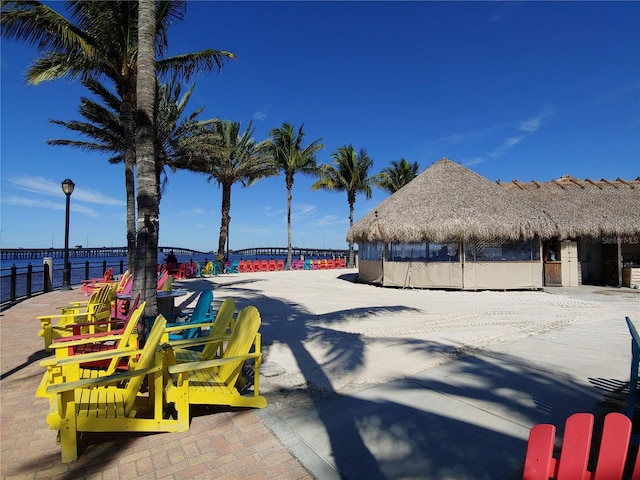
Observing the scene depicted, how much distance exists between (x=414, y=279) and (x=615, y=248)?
10.3m

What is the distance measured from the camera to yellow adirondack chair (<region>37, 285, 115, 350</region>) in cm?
533

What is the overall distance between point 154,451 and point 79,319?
4691mm

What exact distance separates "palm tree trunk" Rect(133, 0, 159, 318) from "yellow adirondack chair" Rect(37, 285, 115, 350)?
1.06m

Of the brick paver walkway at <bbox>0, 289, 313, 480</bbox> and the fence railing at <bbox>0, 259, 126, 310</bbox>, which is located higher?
the fence railing at <bbox>0, 259, 126, 310</bbox>

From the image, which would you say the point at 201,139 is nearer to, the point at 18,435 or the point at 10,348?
the point at 10,348

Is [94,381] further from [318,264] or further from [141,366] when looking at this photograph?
[318,264]

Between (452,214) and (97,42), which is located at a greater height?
(97,42)

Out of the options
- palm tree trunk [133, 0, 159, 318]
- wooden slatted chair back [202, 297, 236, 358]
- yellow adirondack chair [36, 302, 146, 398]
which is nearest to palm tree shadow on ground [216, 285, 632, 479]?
wooden slatted chair back [202, 297, 236, 358]

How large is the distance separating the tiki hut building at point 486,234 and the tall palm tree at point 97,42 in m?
10.6

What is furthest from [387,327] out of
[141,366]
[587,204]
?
[587,204]

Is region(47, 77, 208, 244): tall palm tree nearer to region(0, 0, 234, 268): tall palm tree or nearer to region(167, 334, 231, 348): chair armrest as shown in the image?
region(0, 0, 234, 268): tall palm tree

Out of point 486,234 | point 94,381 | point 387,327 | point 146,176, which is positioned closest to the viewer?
point 94,381

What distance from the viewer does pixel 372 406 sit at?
3.71 m

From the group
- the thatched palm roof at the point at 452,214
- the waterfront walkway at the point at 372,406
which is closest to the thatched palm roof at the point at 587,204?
the thatched palm roof at the point at 452,214
